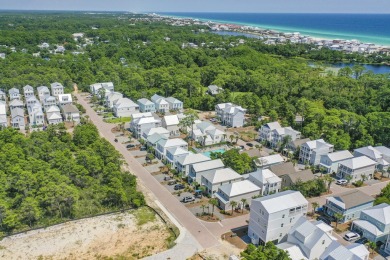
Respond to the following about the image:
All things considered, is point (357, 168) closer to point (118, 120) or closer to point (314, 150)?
point (314, 150)

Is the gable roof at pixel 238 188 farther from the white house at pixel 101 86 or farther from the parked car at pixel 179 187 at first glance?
the white house at pixel 101 86

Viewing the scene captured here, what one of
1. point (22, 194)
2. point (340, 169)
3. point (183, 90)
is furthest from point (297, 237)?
point (183, 90)

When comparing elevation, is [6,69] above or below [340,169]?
above

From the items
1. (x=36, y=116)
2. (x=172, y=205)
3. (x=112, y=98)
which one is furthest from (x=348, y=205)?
(x=36, y=116)

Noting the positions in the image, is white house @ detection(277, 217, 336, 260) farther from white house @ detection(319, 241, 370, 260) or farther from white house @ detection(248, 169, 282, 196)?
white house @ detection(248, 169, 282, 196)

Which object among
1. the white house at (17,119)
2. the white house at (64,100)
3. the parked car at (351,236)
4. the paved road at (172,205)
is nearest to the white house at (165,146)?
the paved road at (172,205)

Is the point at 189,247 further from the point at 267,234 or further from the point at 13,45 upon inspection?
the point at 13,45
